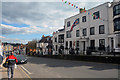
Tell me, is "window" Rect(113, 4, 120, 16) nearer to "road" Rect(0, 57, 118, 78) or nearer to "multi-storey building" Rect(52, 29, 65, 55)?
"road" Rect(0, 57, 118, 78)

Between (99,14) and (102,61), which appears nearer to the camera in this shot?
(102,61)

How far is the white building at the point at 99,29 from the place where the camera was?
21.0m

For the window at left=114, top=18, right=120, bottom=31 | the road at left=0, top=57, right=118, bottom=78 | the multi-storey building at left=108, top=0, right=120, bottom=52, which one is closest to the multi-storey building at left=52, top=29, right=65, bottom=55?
the multi-storey building at left=108, top=0, right=120, bottom=52

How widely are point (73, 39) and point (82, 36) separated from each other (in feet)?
11.5

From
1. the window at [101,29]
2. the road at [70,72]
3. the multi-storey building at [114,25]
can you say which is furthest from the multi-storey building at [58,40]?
the road at [70,72]

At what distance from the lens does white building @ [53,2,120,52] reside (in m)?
21.0

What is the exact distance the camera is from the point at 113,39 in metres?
21.1

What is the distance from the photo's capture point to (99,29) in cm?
2450

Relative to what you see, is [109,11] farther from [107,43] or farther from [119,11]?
[107,43]

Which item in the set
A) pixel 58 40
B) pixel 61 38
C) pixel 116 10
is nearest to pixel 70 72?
pixel 116 10

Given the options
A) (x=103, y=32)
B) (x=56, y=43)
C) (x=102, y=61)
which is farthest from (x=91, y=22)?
(x=56, y=43)

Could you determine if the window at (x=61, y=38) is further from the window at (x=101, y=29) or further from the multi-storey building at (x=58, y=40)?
the window at (x=101, y=29)

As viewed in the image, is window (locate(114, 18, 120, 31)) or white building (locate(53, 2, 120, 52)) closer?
window (locate(114, 18, 120, 31))

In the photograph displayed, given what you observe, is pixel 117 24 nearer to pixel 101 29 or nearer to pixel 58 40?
pixel 101 29
